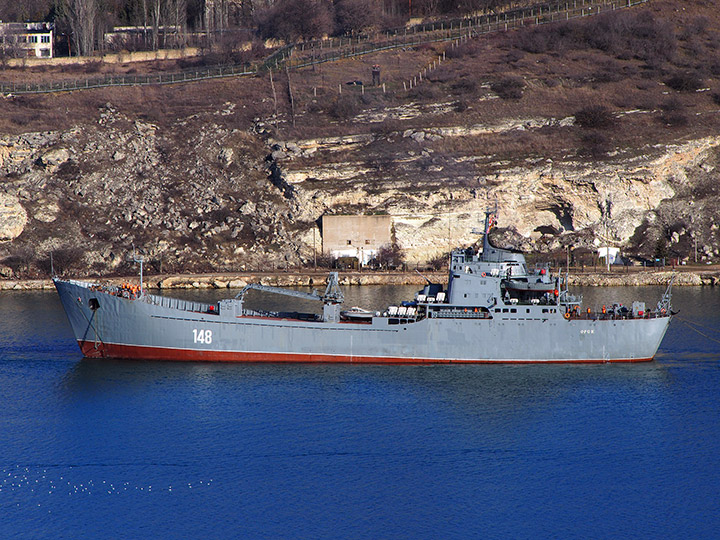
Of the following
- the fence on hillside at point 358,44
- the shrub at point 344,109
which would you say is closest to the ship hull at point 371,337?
the shrub at point 344,109

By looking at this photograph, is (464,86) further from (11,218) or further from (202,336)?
(202,336)

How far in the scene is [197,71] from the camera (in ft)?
369

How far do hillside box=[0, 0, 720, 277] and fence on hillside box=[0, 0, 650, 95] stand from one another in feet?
12.6

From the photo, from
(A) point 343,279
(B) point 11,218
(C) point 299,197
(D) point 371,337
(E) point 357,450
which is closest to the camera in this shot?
(E) point 357,450

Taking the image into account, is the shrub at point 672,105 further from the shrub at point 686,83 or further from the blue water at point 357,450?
the blue water at point 357,450

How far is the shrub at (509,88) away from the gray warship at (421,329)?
57177 mm

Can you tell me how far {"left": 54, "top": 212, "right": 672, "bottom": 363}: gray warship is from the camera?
46.1m

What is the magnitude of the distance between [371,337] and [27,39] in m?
104

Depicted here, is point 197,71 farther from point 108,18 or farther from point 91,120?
point 108,18

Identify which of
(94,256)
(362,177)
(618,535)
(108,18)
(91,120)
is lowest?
(618,535)

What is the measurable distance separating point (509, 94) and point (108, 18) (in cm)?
6923

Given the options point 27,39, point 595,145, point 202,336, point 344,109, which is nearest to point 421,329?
point 202,336

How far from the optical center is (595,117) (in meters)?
94.6

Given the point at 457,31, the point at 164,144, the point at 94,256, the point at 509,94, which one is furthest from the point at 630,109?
the point at 94,256
